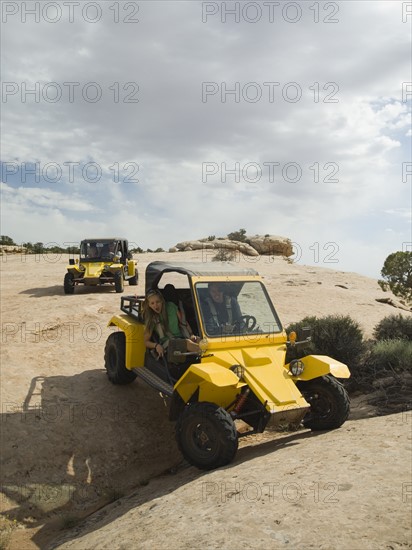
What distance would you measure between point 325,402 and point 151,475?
2368 millimetres

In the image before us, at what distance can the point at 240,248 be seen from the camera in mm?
A: 40031

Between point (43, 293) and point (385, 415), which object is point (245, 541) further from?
point (43, 293)

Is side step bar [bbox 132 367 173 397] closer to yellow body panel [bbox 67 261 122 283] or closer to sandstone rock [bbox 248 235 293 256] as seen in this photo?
yellow body panel [bbox 67 261 122 283]

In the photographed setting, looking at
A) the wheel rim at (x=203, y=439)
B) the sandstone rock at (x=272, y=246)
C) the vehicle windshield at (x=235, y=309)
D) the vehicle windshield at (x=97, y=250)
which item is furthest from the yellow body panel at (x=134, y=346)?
the sandstone rock at (x=272, y=246)

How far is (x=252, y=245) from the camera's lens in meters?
44.5

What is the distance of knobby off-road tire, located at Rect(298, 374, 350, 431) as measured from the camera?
5346 millimetres

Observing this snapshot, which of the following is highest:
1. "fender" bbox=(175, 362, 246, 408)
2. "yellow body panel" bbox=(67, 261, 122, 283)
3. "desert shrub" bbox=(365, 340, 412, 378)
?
"yellow body panel" bbox=(67, 261, 122, 283)

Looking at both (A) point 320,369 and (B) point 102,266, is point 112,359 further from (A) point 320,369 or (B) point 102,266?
(B) point 102,266

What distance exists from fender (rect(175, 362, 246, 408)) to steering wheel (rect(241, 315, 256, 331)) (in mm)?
853

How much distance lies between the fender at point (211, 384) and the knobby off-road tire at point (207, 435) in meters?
0.20

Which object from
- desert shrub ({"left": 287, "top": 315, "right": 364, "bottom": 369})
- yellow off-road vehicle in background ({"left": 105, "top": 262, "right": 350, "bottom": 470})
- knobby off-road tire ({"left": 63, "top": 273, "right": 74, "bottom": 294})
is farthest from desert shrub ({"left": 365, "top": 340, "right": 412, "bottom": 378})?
knobby off-road tire ({"left": 63, "top": 273, "right": 74, "bottom": 294})

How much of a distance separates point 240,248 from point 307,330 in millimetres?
34451

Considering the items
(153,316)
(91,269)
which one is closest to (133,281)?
(91,269)

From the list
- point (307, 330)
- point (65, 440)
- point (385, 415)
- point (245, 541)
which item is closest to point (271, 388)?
point (307, 330)
